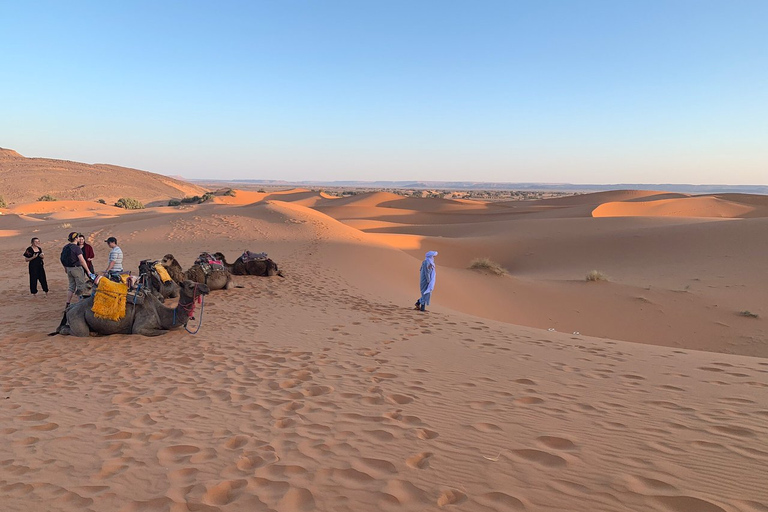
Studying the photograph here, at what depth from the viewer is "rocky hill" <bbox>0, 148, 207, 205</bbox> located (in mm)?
60062

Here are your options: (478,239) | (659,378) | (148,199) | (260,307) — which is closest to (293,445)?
(659,378)

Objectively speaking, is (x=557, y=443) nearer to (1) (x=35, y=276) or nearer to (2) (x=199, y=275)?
(2) (x=199, y=275)

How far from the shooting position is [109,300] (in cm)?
720

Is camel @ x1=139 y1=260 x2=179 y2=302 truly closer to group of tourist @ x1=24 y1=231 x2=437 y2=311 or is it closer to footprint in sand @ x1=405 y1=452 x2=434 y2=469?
group of tourist @ x1=24 y1=231 x2=437 y2=311

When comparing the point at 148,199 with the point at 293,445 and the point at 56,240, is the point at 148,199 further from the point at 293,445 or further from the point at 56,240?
the point at 293,445

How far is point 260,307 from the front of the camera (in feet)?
31.6

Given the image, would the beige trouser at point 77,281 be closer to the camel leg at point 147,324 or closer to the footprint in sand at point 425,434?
the camel leg at point 147,324

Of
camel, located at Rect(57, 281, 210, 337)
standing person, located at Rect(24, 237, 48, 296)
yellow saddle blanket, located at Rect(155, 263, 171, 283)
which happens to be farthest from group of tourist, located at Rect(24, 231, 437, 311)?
camel, located at Rect(57, 281, 210, 337)

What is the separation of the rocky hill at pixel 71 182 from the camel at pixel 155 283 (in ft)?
178

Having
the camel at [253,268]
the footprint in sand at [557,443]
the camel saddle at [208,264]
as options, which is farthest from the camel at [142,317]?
the footprint in sand at [557,443]

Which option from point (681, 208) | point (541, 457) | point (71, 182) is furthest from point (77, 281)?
point (71, 182)

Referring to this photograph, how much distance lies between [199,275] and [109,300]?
3.41 meters

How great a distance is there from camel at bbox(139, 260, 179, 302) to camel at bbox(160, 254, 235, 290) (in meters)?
0.57

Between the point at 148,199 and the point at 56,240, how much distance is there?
51082 mm
